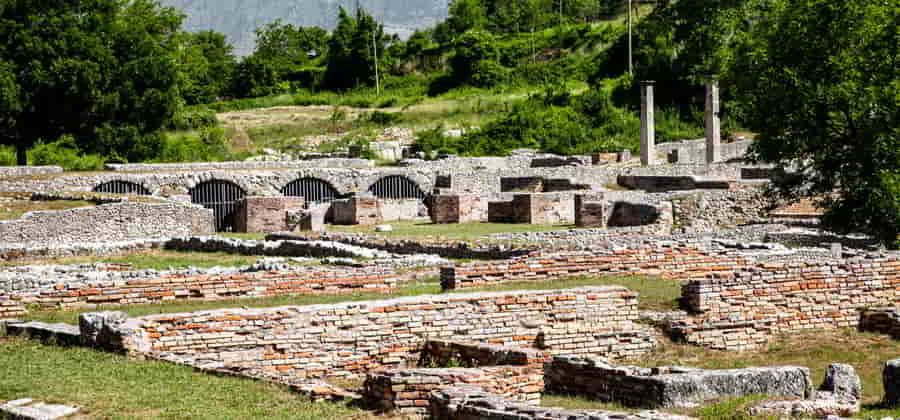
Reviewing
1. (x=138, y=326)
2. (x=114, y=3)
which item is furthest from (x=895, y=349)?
(x=114, y=3)

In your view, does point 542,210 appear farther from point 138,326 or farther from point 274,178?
point 138,326

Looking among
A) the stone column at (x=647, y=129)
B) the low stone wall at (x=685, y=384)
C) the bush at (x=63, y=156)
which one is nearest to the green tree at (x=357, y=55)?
the bush at (x=63, y=156)

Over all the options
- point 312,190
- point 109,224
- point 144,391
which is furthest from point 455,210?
point 144,391

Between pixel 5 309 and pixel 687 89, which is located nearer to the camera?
pixel 5 309

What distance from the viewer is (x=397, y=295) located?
17.2 meters

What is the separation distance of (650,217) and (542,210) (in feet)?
12.0


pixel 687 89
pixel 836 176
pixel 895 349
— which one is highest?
pixel 687 89

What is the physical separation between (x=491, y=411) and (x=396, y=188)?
121 ft

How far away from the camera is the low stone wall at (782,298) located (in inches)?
605

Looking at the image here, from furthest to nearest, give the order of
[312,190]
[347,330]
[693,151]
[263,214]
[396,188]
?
[693,151] < [396,188] < [312,190] < [263,214] < [347,330]

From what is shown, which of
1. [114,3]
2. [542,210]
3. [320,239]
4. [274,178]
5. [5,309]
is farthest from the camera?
[114,3]

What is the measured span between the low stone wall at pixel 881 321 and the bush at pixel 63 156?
135ft

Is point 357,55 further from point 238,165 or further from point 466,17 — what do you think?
point 238,165

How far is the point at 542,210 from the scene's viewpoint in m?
34.1
